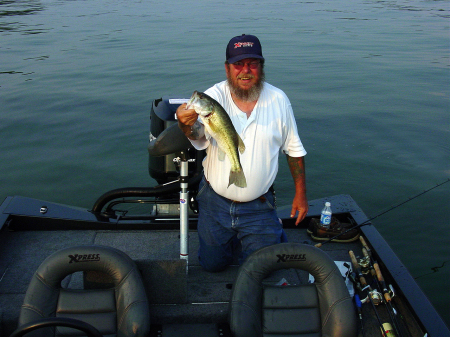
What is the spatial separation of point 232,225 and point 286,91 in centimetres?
918

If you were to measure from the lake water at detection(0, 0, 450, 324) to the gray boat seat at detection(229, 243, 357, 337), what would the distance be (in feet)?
7.67

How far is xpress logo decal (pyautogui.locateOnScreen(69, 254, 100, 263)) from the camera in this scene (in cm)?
336

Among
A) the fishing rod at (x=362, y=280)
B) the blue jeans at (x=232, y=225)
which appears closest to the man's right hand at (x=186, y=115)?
the blue jeans at (x=232, y=225)

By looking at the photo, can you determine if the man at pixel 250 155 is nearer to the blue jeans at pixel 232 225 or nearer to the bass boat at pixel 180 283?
the blue jeans at pixel 232 225

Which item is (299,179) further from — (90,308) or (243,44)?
(90,308)

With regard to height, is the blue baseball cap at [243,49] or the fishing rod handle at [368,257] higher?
the blue baseball cap at [243,49]

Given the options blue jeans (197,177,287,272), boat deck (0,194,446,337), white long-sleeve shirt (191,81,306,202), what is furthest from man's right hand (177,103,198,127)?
boat deck (0,194,446,337)

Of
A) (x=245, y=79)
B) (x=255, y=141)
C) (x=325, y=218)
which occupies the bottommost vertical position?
(x=325, y=218)

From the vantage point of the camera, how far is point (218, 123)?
313cm

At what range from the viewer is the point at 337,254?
15.7 ft

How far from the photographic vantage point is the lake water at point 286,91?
8.08m

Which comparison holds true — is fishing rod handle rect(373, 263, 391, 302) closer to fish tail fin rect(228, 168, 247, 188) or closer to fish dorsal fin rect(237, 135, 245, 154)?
fish tail fin rect(228, 168, 247, 188)

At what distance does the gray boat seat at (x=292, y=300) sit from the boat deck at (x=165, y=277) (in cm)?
44

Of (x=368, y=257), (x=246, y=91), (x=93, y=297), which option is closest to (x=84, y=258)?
(x=93, y=297)
